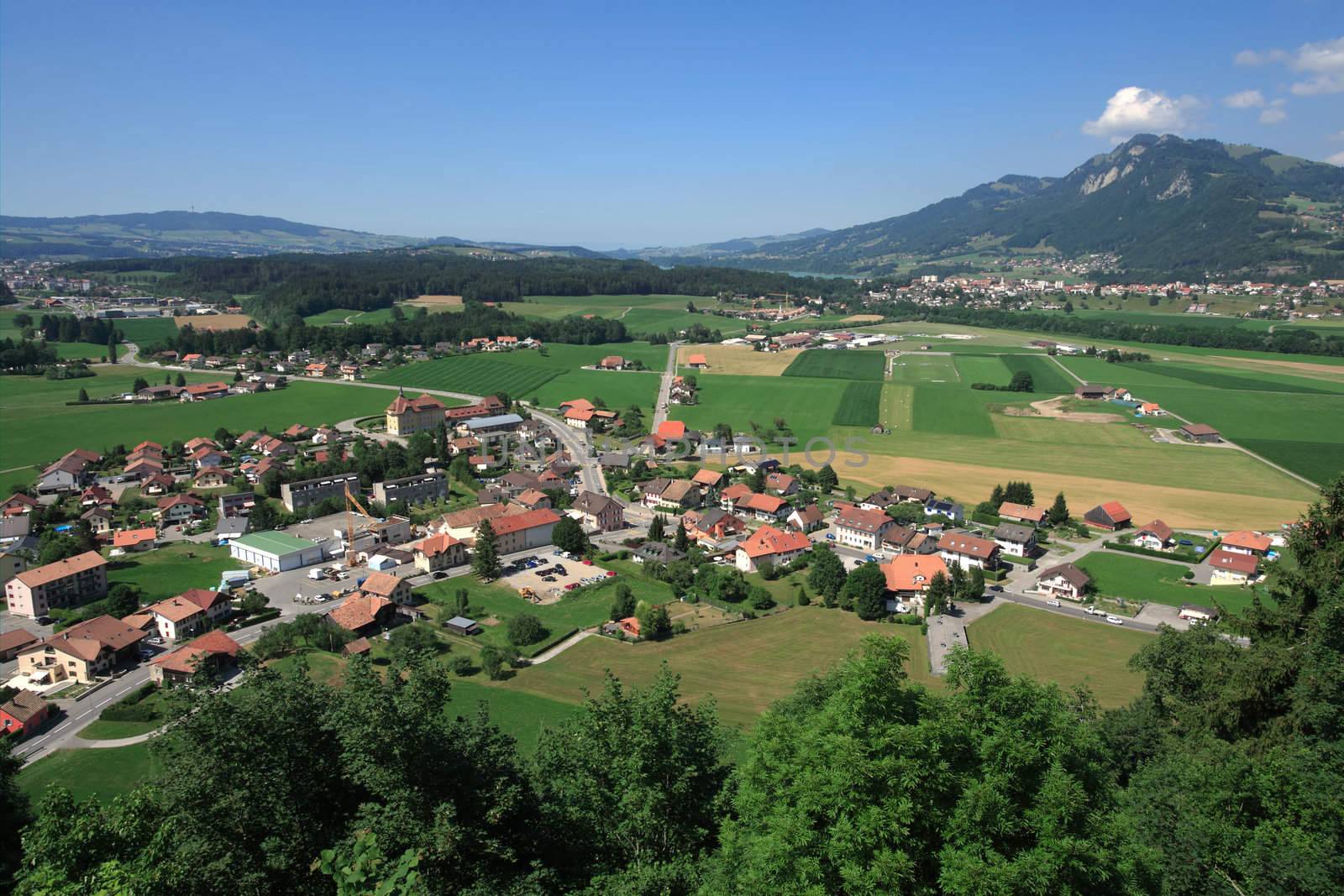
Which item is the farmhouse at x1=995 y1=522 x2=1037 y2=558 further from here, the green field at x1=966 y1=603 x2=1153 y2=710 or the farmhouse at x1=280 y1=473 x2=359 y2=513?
the farmhouse at x1=280 y1=473 x2=359 y2=513

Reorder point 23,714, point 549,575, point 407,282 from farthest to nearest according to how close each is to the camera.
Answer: point 407,282 < point 549,575 < point 23,714

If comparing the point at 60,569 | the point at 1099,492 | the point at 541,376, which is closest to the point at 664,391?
the point at 541,376

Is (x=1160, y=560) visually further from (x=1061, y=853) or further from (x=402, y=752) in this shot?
(x=402, y=752)

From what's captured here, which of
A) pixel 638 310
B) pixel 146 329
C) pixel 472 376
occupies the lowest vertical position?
pixel 472 376

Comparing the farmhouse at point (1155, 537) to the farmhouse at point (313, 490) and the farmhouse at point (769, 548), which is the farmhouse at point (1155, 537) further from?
the farmhouse at point (313, 490)

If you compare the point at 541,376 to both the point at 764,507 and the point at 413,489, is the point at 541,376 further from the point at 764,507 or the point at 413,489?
the point at 764,507

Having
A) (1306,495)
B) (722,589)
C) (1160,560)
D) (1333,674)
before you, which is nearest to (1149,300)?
(1306,495)
